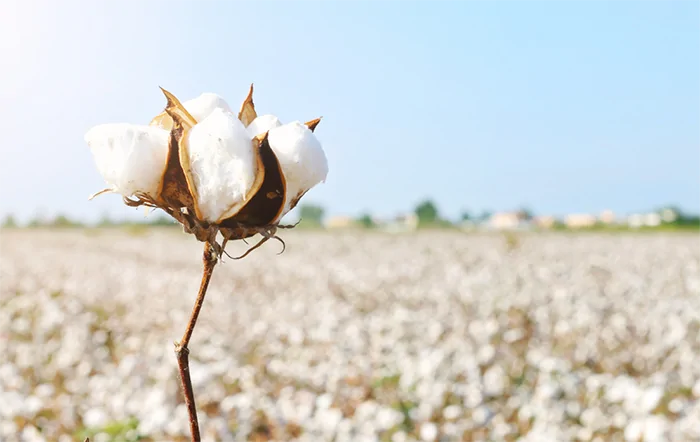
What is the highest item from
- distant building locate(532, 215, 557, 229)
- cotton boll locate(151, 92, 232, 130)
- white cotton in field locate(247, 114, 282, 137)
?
cotton boll locate(151, 92, 232, 130)

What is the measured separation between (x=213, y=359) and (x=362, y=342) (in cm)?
81

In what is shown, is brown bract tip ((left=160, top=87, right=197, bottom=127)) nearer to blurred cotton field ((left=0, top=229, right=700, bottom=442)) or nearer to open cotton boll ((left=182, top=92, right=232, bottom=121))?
open cotton boll ((left=182, top=92, right=232, bottom=121))

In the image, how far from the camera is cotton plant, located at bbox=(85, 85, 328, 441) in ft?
2.30

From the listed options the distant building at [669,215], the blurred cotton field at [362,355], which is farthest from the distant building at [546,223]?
the blurred cotton field at [362,355]

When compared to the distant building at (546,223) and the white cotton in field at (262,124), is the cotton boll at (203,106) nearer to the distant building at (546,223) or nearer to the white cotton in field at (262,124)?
the white cotton in field at (262,124)

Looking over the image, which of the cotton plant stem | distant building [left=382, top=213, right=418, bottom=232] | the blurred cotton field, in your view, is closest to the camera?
the cotton plant stem

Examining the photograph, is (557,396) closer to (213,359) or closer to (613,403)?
(613,403)

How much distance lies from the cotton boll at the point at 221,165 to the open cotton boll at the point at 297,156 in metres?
0.03

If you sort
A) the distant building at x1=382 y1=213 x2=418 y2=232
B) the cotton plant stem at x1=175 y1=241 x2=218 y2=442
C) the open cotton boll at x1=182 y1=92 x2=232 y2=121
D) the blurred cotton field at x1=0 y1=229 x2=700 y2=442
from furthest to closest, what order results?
1. the distant building at x1=382 y1=213 x2=418 y2=232
2. the blurred cotton field at x1=0 y1=229 x2=700 y2=442
3. the open cotton boll at x1=182 y1=92 x2=232 y2=121
4. the cotton plant stem at x1=175 y1=241 x2=218 y2=442

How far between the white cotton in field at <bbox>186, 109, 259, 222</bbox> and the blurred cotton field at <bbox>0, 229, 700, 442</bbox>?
6.14ft

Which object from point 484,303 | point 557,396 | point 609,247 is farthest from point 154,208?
point 609,247

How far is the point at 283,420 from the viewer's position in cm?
275

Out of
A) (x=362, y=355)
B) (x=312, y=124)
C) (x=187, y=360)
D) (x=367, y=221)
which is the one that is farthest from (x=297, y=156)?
(x=367, y=221)

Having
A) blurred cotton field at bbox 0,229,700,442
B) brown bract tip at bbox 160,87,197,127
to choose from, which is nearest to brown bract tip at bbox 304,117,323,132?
brown bract tip at bbox 160,87,197,127
